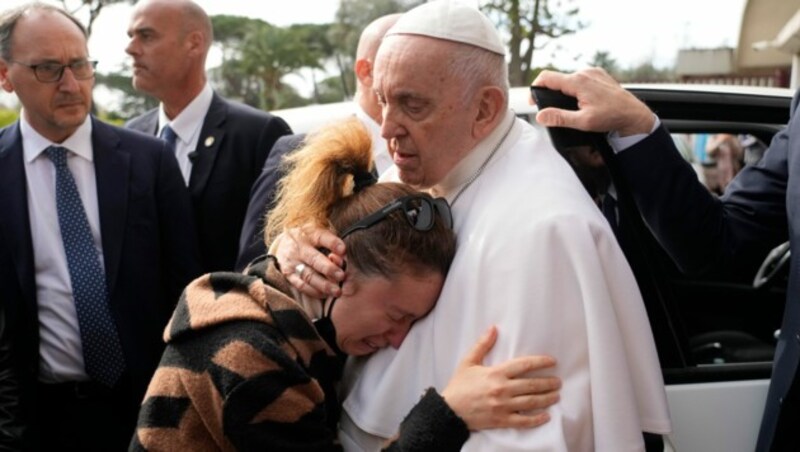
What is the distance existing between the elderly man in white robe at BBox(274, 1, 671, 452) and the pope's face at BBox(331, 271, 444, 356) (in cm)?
3

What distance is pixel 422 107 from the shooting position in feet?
6.49

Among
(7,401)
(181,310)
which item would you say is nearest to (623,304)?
(181,310)

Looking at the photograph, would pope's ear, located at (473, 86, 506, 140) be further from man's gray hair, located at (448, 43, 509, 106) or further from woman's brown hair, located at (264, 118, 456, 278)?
woman's brown hair, located at (264, 118, 456, 278)

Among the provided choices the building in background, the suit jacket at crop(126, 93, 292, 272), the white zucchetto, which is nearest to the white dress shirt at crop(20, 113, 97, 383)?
the suit jacket at crop(126, 93, 292, 272)

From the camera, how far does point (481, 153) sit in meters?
Answer: 2.09

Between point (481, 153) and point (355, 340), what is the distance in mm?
498

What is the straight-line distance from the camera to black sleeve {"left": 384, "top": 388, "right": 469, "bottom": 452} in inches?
72.0

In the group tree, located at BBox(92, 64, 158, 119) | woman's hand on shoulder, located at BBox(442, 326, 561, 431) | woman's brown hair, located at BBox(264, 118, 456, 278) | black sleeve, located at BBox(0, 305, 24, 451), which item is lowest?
tree, located at BBox(92, 64, 158, 119)

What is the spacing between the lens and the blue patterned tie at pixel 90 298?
126 inches

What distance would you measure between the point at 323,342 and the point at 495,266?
15.9 inches

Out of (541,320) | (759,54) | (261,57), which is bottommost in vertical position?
(261,57)

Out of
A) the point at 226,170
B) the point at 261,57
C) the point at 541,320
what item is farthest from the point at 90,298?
the point at 261,57

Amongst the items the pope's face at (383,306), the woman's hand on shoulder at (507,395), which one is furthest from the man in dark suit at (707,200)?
the woman's hand on shoulder at (507,395)

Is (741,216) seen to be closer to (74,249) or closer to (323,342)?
(323,342)
